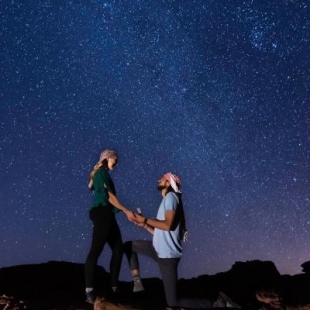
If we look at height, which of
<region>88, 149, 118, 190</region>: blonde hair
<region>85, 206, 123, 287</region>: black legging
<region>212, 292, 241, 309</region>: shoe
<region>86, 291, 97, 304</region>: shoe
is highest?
<region>88, 149, 118, 190</region>: blonde hair

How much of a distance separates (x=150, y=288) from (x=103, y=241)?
375 cm

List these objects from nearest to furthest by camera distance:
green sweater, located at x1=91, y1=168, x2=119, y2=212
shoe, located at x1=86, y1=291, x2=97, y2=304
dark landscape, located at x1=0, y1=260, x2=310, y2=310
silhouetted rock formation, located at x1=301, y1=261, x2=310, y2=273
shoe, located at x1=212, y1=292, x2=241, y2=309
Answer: shoe, located at x1=212, y1=292, x2=241, y2=309
shoe, located at x1=86, y1=291, x2=97, y2=304
green sweater, located at x1=91, y1=168, x2=119, y2=212
dark landscape, located at x1=0, y1=260, x2=310, y2=310
silhouetted rock formation, located at x1=301, y1=261, x2=310, y2=273

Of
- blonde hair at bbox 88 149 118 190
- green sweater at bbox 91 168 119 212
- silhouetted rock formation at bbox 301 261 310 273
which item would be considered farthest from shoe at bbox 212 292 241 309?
silhouetted rock formation at bbox 301 261 310 273

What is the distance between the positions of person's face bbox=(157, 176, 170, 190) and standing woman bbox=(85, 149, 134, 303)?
20.6 inches

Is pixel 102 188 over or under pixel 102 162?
under

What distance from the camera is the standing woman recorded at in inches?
196

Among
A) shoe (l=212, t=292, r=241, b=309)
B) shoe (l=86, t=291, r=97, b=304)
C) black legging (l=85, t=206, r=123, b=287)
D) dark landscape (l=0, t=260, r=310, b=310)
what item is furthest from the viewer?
dark landscape (l=0, t=260, r=310, b=310)

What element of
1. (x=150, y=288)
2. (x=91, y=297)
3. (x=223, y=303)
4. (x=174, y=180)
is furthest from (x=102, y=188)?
(x=150, y=288)

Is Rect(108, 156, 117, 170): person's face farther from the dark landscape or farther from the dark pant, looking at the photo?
the dark landscape

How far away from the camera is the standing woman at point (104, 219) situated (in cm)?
497

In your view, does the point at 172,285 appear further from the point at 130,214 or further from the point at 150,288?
the point at 150,288

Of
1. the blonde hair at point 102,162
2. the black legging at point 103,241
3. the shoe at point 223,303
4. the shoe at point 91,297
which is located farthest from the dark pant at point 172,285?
the blonde hair at point 102,162

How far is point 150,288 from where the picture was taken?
8.26m

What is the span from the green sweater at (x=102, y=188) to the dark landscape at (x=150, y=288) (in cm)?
122
